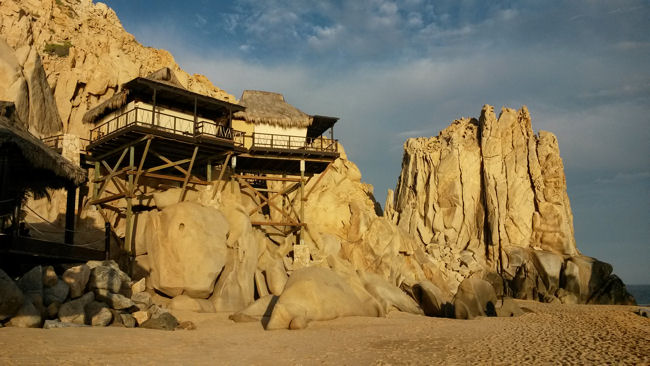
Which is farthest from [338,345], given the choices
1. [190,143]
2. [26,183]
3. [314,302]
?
[190,143]

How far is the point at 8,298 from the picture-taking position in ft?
33.6

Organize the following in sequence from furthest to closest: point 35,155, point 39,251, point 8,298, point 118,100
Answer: point 118,100 < point 35,155 < point 39,251 < point 8,298

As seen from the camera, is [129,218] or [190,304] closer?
[190,304]

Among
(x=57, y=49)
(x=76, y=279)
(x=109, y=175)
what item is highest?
(x=57, y=49)

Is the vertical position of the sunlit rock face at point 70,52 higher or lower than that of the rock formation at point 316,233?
higher

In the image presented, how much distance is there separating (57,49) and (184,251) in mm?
17213

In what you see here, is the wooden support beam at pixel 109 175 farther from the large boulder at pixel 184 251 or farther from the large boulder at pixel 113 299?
the large boulder at pixel 113 299

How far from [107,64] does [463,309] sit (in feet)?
79.0

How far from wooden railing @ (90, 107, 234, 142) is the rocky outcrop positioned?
2107 cm

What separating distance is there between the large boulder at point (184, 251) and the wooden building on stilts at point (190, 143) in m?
2.03

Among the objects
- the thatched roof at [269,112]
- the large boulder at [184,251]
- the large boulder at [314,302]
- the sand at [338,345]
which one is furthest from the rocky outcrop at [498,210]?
the large boulder at [184,251]

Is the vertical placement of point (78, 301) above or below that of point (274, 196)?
below

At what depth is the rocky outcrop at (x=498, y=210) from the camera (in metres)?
34.9

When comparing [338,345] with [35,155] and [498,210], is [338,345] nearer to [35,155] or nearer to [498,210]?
[35,155]
